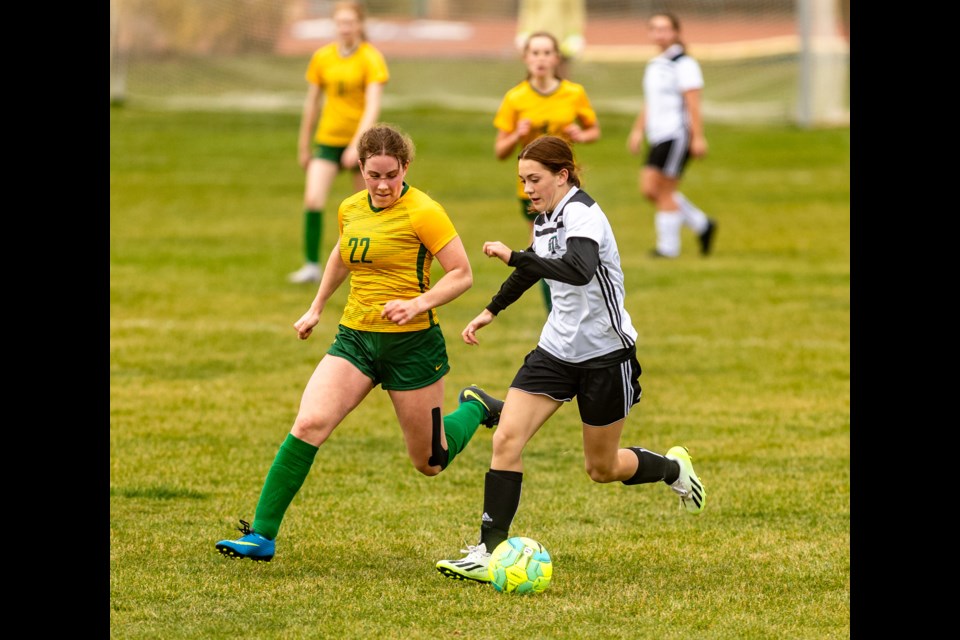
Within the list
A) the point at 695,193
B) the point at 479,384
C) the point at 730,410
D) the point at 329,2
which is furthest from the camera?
the point at 329,2

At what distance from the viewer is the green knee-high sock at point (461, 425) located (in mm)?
7784

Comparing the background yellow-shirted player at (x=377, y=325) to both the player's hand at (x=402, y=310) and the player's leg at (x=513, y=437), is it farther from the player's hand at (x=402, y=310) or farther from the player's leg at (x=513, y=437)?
the player's leg at (x=513, y=437)

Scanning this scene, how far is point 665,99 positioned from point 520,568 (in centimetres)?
1088

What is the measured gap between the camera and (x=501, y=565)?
6781mm

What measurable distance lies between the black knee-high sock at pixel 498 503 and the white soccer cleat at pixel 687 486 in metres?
1.22

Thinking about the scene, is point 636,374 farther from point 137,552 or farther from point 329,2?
point 329,2

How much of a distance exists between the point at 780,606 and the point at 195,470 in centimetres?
389

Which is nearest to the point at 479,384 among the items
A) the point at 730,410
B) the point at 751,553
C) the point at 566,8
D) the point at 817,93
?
the point at 730,410

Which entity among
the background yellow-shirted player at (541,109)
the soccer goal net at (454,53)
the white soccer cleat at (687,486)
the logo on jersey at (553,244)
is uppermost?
the soccer goal net at (454,53)

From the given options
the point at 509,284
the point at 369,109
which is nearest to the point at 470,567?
the point at 509,284

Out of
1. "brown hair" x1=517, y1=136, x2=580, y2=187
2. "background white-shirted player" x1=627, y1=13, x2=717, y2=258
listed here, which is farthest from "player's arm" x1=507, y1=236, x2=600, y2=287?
"background white-shirted player" x1=627, y1=13, x2=717, y2=258

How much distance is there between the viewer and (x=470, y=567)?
6922 mm

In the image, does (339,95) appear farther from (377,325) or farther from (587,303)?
(587,303)

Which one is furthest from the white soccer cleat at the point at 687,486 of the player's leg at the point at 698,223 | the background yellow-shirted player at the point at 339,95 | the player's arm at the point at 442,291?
the player's leg at the point at 698,223
